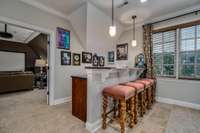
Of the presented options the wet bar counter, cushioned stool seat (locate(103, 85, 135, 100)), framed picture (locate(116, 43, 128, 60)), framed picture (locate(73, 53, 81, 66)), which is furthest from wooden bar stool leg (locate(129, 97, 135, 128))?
framed picture (locate(116, 43, 128, 60))

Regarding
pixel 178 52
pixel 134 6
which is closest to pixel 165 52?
pixel 178 52

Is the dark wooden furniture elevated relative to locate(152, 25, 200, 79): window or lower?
lower

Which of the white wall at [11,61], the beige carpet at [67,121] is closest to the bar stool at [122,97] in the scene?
the beige carpet at [67,121]

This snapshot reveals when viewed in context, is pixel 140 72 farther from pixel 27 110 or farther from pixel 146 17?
pixel 27 110

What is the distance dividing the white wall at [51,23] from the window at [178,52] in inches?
108

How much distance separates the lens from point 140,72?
142 inches

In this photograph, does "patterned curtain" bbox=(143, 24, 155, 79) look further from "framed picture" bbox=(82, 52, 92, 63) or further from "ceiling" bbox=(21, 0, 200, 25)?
"framed picture" bbox=(82, 52, 92, 63)

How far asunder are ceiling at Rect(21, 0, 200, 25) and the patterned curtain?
1.48 feet

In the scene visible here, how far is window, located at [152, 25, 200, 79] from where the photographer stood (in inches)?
118

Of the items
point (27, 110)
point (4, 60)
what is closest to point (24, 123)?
point (27, 110)

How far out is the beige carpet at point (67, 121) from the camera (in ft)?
6.13

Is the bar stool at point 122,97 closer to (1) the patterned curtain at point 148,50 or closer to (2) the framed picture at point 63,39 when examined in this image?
(1) the patterned curtain at point 148,50

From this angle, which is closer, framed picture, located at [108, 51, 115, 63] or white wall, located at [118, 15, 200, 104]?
white wall, located at [118, 15, 200, 104]

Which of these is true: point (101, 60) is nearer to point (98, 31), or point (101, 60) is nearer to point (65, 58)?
point (98, 31)
